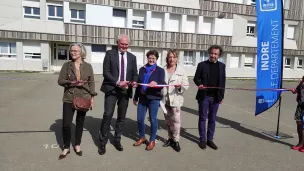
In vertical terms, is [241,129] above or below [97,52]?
below

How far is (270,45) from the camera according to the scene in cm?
579

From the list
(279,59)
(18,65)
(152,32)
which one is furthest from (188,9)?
(279,59)

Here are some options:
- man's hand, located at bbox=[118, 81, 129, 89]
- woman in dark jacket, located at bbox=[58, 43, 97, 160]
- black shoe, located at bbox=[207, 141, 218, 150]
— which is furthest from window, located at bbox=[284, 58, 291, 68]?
woman in dark jacket, located at bbox=[58, 43, 97, 160]

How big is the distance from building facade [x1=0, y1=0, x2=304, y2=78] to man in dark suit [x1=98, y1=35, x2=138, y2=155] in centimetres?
1878

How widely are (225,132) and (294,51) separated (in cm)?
2582

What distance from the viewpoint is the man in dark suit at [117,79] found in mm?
4348

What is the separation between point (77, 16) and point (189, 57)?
1140 centimetres

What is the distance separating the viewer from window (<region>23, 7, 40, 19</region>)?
Answer: 840 inches

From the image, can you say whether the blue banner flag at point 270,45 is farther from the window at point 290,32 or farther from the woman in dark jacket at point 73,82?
the window at point 290,32

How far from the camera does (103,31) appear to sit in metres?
→ 22.4

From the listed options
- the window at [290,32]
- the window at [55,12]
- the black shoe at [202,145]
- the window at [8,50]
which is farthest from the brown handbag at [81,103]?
the window at [290,32]

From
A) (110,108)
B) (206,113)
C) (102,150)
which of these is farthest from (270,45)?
(102,150)

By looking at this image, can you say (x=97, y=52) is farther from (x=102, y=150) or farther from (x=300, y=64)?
(x=300, y=64)

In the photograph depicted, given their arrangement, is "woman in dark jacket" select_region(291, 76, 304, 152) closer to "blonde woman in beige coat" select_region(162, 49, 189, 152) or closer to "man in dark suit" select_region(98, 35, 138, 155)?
"blonde woman in beige coat" select_region(162, 49, 189, 152)
